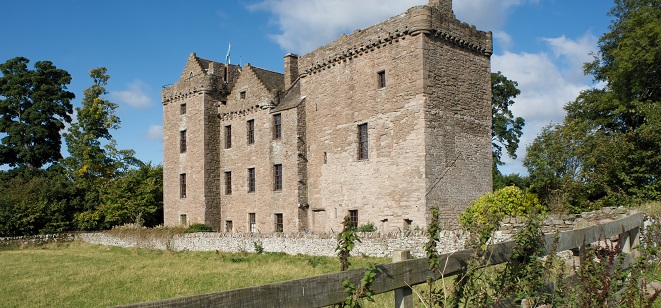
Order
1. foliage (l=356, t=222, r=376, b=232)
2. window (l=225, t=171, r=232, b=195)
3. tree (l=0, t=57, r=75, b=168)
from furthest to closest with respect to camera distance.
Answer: tree (l=0, t=57, r=75, b=168) → window (l=225, t=171, r=232, b=195) → foliage (l=356, t=222, r=376, b=232)

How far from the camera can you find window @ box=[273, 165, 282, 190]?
29.1 metres

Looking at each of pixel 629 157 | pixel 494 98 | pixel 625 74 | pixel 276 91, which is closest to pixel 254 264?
pixel 276 91

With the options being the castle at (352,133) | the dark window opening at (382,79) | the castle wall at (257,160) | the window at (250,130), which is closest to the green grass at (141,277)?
the castle at (352,133)

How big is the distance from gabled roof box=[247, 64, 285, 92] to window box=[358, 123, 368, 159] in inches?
327

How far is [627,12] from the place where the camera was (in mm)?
31078

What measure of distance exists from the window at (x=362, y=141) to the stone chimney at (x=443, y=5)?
5987 mm

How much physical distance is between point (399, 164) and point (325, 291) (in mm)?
18610

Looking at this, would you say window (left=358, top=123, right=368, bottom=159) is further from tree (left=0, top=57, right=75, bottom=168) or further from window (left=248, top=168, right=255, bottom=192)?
tree (left=0, top=57, right=75, bottom=168)

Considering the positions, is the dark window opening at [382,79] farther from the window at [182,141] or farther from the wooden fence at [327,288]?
the wooden fence at [327,288]

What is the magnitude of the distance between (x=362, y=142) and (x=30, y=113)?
3542cm

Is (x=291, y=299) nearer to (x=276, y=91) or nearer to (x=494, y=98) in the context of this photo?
(x=276, y=91)

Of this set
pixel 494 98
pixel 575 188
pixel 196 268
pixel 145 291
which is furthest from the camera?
pixel 494 98

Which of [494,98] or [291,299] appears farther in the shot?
[494,98]

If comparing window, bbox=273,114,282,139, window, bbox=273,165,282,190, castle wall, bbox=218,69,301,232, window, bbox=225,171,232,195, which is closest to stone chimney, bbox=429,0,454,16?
castle wall, bbox=218,69,301,232
